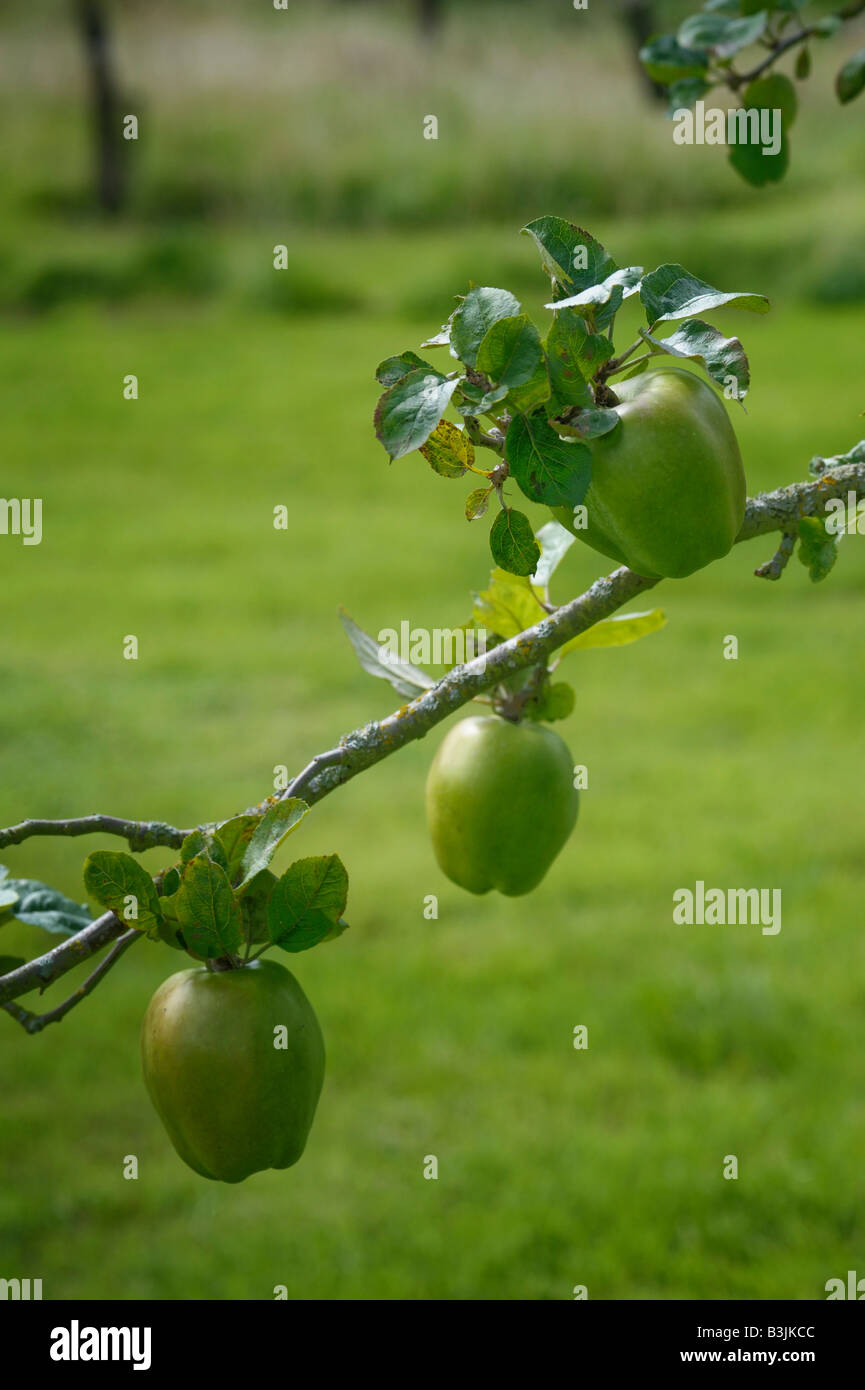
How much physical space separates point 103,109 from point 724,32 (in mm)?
5618

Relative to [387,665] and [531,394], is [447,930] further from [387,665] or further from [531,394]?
[531,394]

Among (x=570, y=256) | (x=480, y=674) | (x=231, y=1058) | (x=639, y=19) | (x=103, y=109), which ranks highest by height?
(x=639, y=19)

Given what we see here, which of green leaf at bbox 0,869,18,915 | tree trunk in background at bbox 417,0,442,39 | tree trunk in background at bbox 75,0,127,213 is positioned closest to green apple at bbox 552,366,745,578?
green leaf at bbox 0,869,18,915

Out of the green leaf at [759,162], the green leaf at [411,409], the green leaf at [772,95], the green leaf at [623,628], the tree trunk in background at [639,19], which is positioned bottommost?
the green leaf at [623,628]

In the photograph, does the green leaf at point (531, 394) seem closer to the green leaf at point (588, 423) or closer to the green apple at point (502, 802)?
the green leaf at point (588, 423)

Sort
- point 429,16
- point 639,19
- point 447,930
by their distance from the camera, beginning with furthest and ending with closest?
point 429,16 < point 639,19 < point 447,930

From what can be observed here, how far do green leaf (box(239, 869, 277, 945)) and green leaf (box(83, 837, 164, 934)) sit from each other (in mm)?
33

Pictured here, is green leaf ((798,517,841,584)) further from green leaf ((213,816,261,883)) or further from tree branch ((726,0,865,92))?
tree branch ((726,0,865,92))

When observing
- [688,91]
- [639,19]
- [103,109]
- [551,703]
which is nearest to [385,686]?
[688,91]

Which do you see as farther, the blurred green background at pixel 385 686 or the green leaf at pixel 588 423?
the blurred green background at pixel 385 686

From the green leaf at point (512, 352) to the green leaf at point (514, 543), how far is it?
48 millimetres

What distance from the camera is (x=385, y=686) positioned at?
10.1 feet

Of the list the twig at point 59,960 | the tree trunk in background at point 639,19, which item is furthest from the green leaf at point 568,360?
the tree trunk in background at point 639,19

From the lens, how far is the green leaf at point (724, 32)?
2.62 feet
